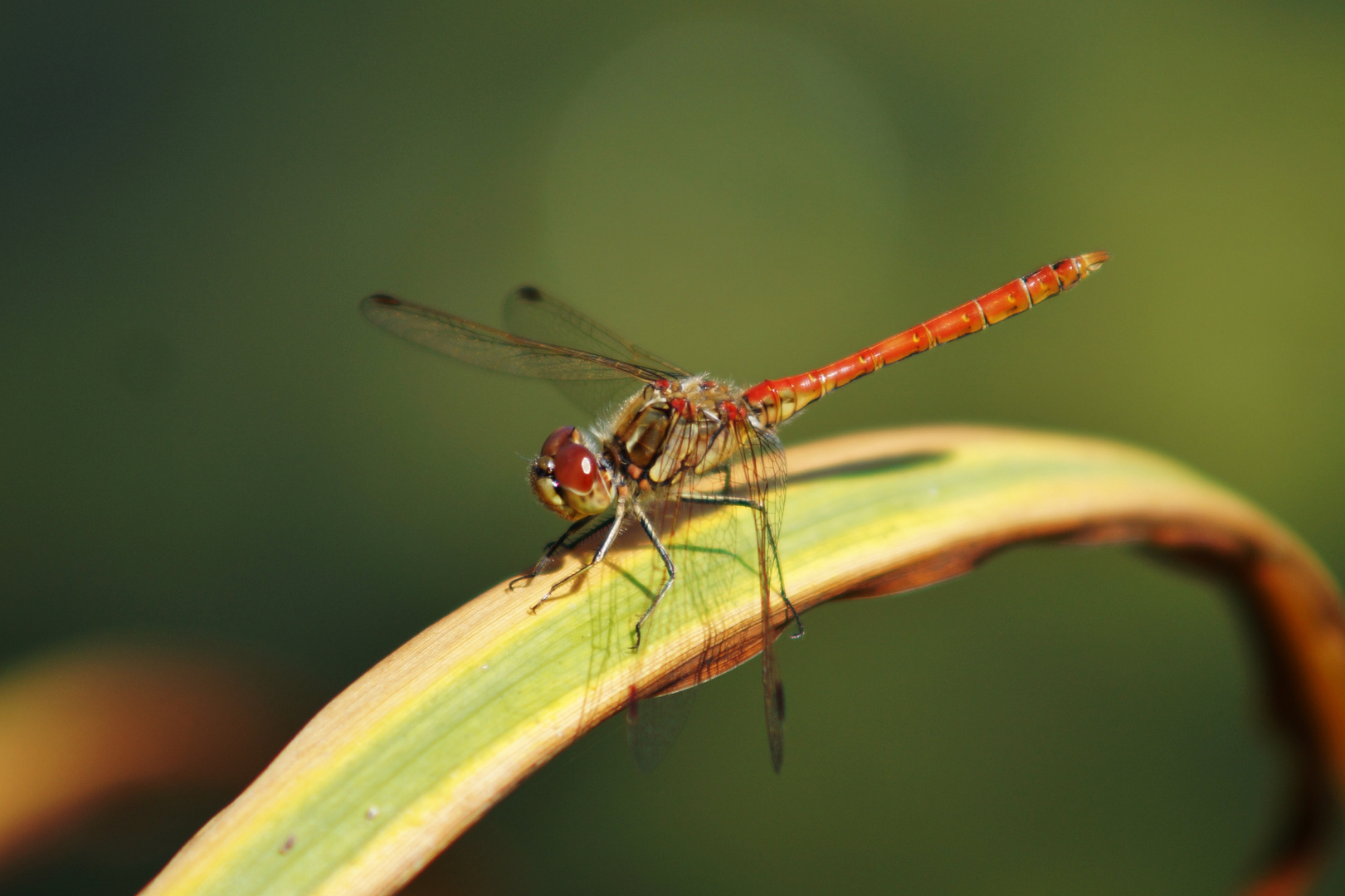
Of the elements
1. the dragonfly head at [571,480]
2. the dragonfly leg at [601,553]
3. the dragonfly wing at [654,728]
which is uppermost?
the dragonfly head at [571,480]

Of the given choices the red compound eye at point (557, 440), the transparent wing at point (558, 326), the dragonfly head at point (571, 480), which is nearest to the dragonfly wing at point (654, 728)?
the dragonfly head at point (571, 480)

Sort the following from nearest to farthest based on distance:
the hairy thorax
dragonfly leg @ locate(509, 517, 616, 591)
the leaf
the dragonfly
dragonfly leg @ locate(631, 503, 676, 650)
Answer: the leaf
dragonfly leg @ locate(631, 503, 676, 650)
dragonfly leg @ locate(509, 517, 616, 591)
the dragonfly
the hairy thorax

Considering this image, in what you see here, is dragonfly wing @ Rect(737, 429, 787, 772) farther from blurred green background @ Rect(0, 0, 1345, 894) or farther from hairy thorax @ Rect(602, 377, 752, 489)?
blurred green background @ Rect(0, 0, 1345, 894)

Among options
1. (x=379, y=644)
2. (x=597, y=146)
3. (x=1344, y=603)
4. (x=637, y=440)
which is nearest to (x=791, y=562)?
(x=637, y=440)

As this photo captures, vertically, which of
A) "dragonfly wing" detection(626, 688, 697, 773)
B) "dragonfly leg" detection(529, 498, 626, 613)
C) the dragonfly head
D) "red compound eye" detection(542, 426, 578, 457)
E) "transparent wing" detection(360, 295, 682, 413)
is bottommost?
"dragonfly wing" detection(626, 688, 697, 773)

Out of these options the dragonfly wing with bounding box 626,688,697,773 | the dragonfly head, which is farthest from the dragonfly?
the dragonfly wing with bounding box 626,688,697,773

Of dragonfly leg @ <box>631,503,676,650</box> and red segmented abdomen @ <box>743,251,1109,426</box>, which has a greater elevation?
red segmented abdomen @ <box>743,251,1109,426</box>

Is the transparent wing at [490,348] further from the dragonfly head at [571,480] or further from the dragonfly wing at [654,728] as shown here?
the dragonfly wing at [654,728]
